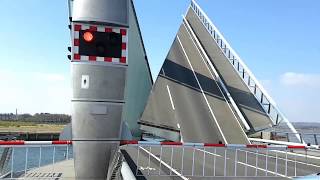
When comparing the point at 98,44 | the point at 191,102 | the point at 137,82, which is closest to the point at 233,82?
the point at 191,102

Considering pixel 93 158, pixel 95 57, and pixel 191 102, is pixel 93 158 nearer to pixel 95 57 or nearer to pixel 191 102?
pixel 95 57

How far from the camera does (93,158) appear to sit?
9977 millimetres

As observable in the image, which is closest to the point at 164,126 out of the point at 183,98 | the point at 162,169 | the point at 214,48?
the point at 183,98

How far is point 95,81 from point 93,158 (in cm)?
182

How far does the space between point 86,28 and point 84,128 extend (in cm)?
238

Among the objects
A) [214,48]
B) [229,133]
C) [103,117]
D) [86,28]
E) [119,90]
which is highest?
[214,48]

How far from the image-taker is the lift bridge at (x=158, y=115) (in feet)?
32.6

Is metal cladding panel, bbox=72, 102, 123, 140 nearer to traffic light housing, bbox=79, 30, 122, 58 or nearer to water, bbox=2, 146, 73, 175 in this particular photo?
water, bbox=2, 146, 73, 175

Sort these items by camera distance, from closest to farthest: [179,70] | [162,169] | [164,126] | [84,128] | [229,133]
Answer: [84,128], [162,169], [229,133], [164,126], [179,70]

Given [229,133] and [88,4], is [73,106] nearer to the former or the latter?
[88,4]

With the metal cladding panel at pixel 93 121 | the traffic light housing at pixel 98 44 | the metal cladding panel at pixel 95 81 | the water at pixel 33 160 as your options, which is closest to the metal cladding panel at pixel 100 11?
the traffic light housing at pixel 98 44

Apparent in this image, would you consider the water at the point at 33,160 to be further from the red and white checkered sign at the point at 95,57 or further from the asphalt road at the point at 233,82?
the asphalt road at the point at 233,82

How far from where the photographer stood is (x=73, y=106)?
9.95 metres

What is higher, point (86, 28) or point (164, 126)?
point (86, 28)
